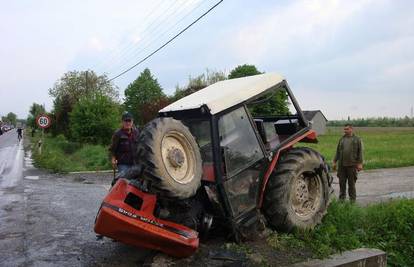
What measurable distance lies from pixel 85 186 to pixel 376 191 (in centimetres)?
826

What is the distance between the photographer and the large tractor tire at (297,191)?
6.30 metres

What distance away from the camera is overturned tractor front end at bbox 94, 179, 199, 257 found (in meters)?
5.10

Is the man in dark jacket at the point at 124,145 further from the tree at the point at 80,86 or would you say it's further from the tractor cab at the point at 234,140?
the tree at the point at 80,86

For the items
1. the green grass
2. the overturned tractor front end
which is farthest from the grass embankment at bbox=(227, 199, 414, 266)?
the overturned tractor front end

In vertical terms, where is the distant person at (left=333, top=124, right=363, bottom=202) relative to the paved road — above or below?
above

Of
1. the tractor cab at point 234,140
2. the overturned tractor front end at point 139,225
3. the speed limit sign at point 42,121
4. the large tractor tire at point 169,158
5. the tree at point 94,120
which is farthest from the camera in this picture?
the tree at point 94,120

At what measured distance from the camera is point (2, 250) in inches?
259

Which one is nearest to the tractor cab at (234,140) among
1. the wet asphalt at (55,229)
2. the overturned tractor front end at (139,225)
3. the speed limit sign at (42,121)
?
the overturned tractor front end at (139,225)

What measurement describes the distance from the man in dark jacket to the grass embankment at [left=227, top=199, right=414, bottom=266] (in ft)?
8.81

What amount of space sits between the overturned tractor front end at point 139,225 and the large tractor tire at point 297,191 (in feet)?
4.27

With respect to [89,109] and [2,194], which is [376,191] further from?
[89,109]

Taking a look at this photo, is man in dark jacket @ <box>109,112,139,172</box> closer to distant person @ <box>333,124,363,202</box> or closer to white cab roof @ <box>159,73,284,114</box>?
white cab roof @ <box>159,73,284,114</box>

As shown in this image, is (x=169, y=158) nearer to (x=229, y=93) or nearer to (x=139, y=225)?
(x=139, y=225)

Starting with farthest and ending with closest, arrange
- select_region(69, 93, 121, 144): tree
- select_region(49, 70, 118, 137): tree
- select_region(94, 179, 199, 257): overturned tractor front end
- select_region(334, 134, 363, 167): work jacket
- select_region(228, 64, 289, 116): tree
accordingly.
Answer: select_region(49, 70, 118, 137): tree
select_region(69, 93, 121, 144): tree
select_region(334, 134, 363, 167): work jacket
select_region(228, 64, 289, 116): tree
select_region(94, 179, 199, 257): overturned tractor front end
